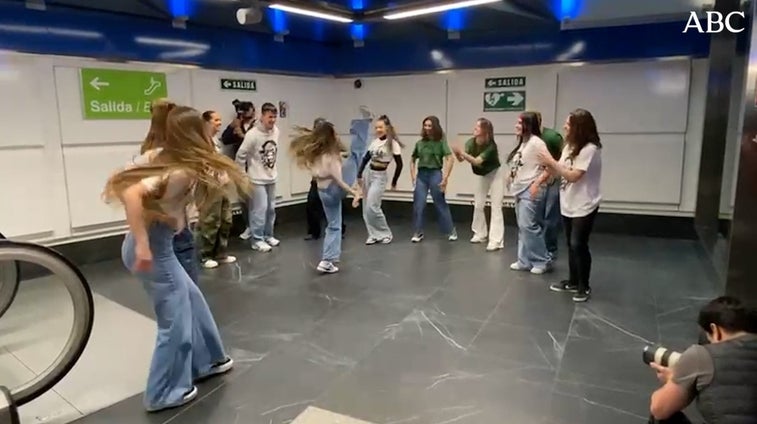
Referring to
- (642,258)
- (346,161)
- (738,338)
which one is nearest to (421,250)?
(346,161)

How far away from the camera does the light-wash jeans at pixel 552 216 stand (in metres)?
5.23

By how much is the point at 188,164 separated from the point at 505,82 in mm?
5285

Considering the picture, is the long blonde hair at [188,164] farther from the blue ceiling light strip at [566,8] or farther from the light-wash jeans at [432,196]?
the blue ceiling light strip at [566,8]

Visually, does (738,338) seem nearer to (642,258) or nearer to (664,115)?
(642,258)

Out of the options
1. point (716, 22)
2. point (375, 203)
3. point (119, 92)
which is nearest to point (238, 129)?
point (119, 92)

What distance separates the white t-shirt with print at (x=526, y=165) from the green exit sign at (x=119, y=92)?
3.84m

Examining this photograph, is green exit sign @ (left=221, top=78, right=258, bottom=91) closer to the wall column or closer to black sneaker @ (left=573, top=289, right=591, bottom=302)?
black sneaker @ (left=573, top=289, right=591, bottom=302)

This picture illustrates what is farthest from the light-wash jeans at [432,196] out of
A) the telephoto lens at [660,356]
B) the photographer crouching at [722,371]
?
the photographer crouching at [722,371]

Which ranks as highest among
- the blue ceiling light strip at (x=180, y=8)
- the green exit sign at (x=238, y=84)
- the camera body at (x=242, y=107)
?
the blue ceiling light strip at (x=180, y=8)

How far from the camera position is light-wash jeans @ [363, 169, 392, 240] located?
636cm

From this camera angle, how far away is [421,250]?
6.06 meters

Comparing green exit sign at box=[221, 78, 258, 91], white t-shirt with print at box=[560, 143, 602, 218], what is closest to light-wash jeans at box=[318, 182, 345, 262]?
white t-shirt with print at box=[560, 143, 602, 218]

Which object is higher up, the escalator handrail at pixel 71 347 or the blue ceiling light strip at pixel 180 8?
the blue ceiling light strip at pixel 180 8

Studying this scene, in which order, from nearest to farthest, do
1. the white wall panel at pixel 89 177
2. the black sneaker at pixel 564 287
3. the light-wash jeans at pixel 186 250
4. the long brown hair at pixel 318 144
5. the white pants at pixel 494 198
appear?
the light-wash jeans at pixel 186 250 < the black sneaker at pixel 564 287 < the long brown hair at pixel 318 144 < the white wall panel at pixel 89 177 < the white pants at pixel 494 198
